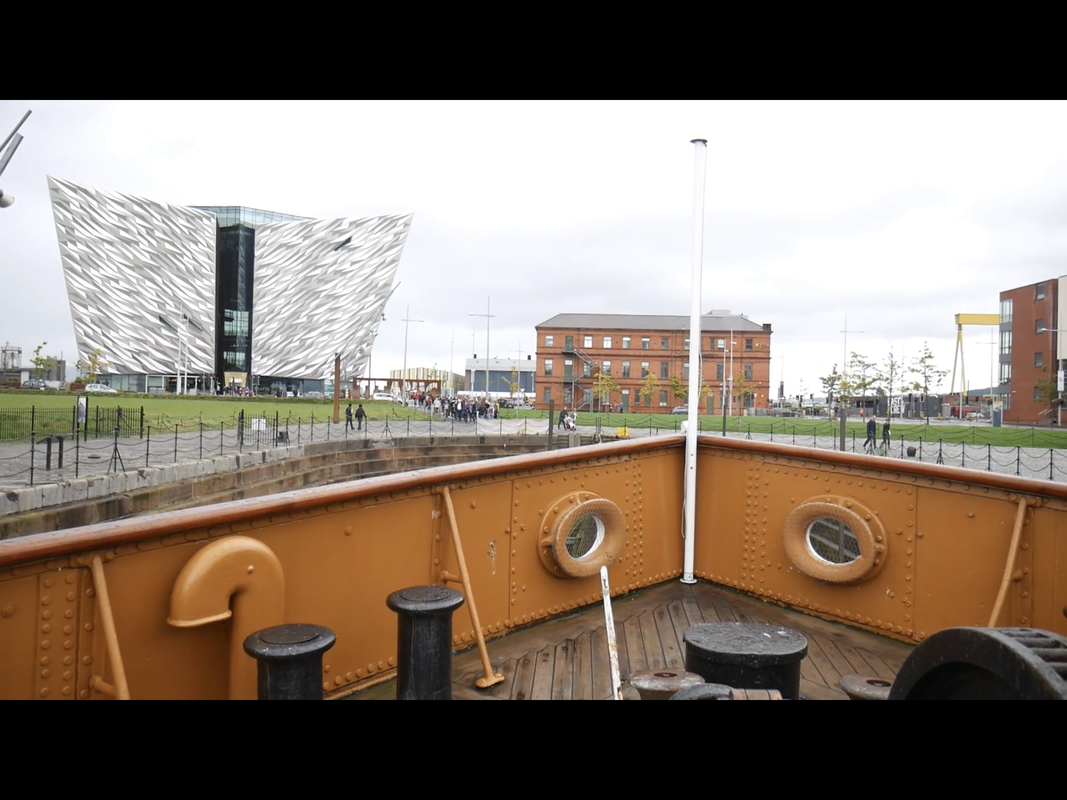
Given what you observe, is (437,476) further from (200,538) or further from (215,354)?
(215,354)

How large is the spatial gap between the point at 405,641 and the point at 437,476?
1.06 m

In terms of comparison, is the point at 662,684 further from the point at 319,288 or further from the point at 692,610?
the point at 319,288

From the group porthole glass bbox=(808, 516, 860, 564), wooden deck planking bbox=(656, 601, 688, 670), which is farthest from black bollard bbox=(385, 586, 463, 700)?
porthole glass bbox=(808, 516, 860, 564)

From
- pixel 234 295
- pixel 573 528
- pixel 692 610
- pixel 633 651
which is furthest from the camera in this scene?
pixel 234 295

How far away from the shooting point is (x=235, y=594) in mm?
2828

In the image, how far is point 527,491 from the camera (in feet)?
14.7

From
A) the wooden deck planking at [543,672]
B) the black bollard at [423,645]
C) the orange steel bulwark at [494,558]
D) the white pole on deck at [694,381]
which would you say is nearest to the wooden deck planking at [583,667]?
the wooden deck planking at [543,672]

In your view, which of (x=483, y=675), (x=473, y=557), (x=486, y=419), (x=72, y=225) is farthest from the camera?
(x=72, y=225)

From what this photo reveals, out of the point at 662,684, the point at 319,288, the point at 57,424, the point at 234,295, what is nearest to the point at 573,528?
the point at 662,684

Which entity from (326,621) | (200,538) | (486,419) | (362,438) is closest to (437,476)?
(326,621)

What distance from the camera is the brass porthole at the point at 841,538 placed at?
4.44 meters

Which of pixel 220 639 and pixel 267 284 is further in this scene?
pixel 267 284

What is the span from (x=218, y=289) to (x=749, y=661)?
92131 mm

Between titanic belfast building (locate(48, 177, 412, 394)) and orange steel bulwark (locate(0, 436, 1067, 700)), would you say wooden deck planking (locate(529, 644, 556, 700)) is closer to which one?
orange steel bulwark (locate(0, 436, 1067, 700))
